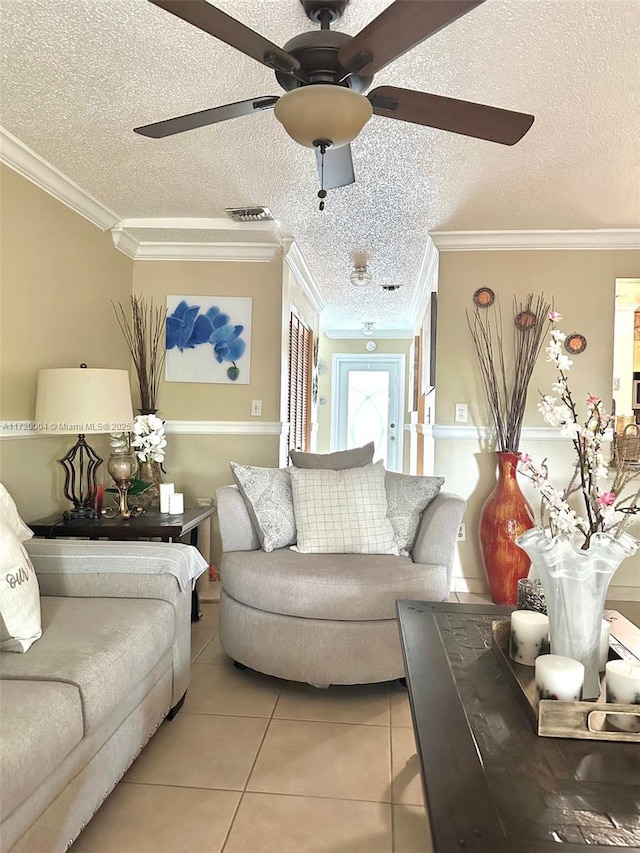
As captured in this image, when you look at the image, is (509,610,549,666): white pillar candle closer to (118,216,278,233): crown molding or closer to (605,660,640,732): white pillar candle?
(605,660,640,732): white pillar candle

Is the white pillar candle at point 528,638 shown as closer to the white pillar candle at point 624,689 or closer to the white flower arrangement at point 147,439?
the white pillar candle at point 624,689

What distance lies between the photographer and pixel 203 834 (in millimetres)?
1610

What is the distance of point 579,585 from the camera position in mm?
1275

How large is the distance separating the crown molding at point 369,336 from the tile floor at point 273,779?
19.9 ft

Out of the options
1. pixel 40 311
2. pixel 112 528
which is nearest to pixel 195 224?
pixel 40 311

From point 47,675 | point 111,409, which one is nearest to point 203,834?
point 47,675

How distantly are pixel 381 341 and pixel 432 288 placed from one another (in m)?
3.70

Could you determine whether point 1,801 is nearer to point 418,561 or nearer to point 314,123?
point 314,123

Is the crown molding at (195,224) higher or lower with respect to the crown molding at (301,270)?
higher

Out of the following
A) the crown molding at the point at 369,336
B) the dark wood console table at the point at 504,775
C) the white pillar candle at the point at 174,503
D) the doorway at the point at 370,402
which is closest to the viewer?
the dark wood console table at the point at 504,775

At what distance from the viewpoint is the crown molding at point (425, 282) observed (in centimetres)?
425

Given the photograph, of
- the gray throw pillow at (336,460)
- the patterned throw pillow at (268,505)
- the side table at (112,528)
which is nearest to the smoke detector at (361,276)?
the gray throw pillow at (336,460)

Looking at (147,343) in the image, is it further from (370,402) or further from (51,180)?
(370,402)

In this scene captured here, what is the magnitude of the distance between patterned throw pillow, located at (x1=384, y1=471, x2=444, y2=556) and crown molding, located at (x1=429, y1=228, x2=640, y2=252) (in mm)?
1850
